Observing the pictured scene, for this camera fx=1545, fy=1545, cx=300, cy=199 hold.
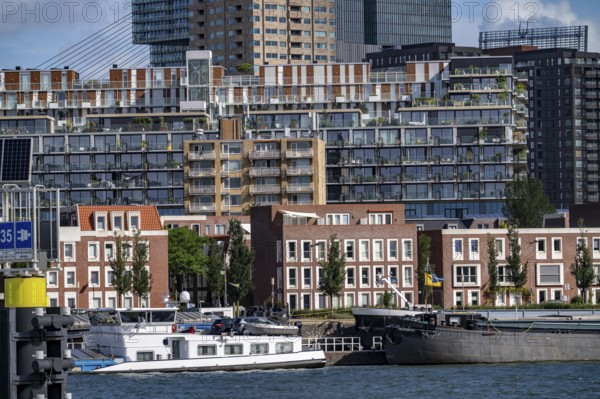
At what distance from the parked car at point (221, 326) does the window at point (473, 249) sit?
4057 centimetres

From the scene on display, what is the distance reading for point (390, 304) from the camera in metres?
147

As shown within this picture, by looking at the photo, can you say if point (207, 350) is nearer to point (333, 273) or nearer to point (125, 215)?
point (333, 273)

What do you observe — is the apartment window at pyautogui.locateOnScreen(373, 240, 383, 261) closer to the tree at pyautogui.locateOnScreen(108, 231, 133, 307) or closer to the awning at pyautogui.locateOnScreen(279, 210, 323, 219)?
the awning at pyautogui.locateOnScreen(279, 210, 323, 219)

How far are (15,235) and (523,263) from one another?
123 m

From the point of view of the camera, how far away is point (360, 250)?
156 m

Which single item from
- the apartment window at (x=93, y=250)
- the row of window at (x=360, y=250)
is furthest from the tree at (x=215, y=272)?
the apartment window at (x=93, y=250)

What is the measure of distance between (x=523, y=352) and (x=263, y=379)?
2392 cm

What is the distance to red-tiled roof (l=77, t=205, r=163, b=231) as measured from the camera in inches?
6053

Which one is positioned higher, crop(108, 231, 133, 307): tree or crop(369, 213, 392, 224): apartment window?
crop(369, 213, 392, 224): apartment window

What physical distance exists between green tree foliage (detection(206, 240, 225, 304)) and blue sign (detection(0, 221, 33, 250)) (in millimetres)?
123263

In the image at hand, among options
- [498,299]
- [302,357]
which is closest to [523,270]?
[498,299]

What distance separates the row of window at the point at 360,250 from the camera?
154 m

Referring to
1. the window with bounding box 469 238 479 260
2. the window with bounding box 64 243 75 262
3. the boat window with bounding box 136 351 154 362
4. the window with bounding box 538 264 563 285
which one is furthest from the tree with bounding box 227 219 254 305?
the boat window with bounding box 136 351 154 362

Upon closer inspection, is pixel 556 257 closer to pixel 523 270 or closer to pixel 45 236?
pixel 523 270
